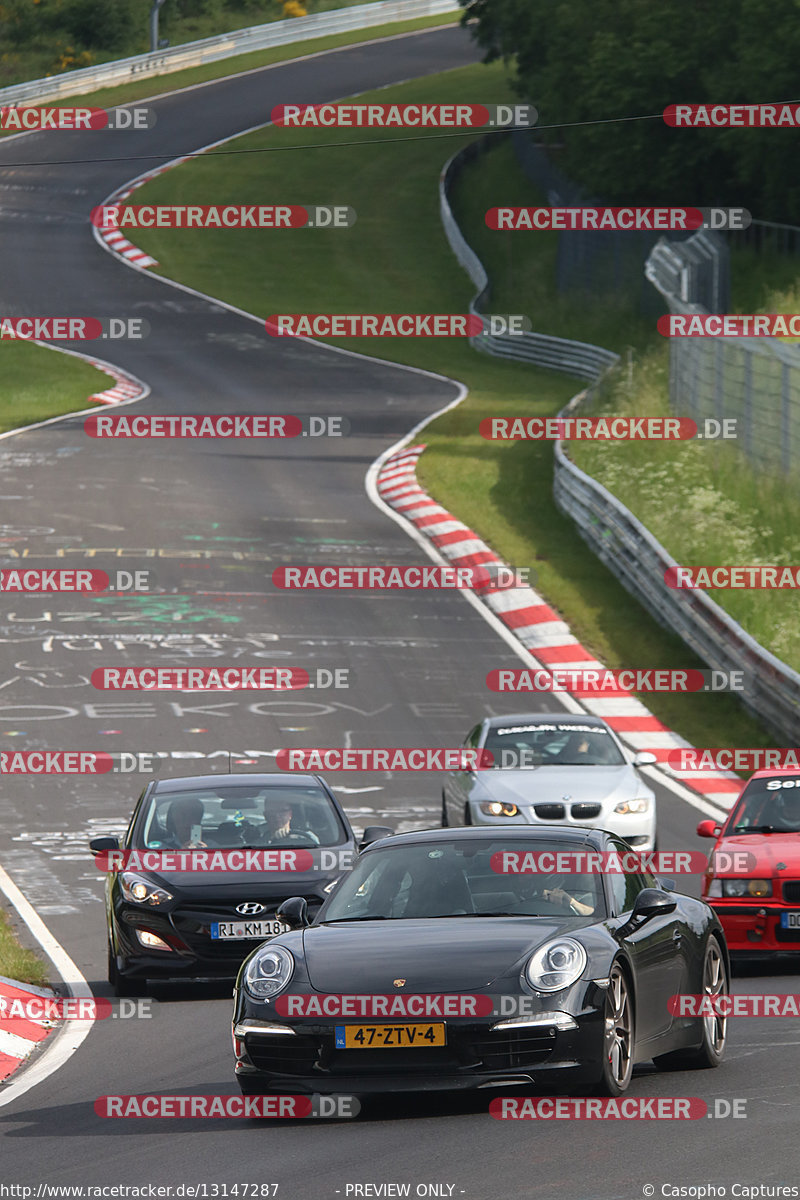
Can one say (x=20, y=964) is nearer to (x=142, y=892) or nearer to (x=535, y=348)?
(x=142, y=892)

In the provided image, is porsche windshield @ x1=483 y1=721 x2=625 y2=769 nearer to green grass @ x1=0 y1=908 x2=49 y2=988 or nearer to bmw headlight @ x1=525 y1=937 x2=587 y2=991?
green grass @ x1=0 y1=908 x2=49 y2=988

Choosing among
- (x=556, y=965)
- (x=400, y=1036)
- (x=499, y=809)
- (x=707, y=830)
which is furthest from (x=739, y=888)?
(x=400, y=1036)

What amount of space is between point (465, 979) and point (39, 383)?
39.3 meters

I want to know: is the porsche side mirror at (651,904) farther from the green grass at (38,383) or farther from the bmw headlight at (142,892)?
the green grass at (38,383)

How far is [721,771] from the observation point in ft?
72.5

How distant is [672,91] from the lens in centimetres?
4919

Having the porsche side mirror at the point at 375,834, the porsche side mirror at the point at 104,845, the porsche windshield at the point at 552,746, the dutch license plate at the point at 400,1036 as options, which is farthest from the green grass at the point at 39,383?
the dutch license plate at the point at 400,1036

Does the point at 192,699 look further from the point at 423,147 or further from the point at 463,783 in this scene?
the point at 423,147

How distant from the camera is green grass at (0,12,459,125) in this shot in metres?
83.2

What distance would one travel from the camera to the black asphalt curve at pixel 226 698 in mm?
7777

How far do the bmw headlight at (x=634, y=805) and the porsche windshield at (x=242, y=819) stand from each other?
146 inches

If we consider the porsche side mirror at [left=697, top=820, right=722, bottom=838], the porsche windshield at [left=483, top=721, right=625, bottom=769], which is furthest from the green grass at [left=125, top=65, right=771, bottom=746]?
the porsche side mirror at [left=697, top=820, right=722, bottom=838]

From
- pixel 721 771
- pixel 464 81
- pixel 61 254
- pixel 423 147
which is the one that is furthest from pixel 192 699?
pixel 464 81

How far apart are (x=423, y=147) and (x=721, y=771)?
60.8 meters
